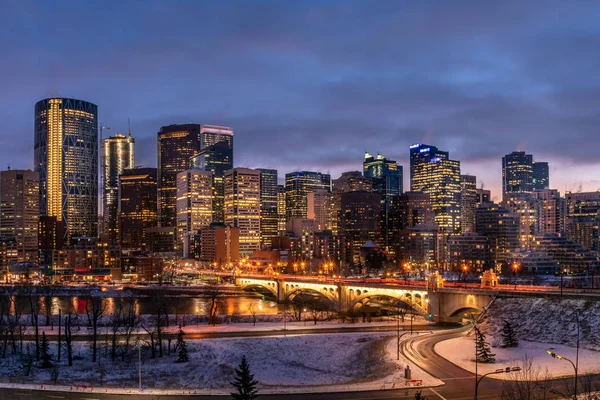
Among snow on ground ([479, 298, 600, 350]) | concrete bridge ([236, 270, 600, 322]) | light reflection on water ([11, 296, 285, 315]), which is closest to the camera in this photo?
snow on ground ([479, 298, 600, 350])

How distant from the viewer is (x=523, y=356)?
67.3 meters

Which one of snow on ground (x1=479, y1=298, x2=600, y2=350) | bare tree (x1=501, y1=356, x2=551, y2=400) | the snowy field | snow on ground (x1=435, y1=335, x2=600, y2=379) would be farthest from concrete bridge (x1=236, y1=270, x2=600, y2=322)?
bare tree (x1=501, y1=356, x2=551, y2=400)

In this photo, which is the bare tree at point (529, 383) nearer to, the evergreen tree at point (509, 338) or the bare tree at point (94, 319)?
the evergreen tree at point (509, 338)

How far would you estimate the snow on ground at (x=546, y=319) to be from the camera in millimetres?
73125

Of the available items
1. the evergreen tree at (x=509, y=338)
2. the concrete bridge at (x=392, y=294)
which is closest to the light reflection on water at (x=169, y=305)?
the concrete bridge at (x=392, y=294)

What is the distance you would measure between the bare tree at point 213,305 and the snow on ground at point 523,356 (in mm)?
44728

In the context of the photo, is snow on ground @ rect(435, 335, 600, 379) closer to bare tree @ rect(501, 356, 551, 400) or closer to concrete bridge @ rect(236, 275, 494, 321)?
bare tree @ rect(501, 356, 551, 400)

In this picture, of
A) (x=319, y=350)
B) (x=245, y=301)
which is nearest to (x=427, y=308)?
(x=319, y=350)

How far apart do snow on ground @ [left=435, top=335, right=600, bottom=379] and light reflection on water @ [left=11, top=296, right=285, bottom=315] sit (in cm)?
6440

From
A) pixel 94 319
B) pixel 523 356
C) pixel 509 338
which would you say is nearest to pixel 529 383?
pixel 523 356

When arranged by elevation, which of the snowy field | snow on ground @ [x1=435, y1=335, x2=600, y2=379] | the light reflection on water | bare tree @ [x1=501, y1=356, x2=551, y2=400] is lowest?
the light reflection on water

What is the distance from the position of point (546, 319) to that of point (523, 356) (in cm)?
1462

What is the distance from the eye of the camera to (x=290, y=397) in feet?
179

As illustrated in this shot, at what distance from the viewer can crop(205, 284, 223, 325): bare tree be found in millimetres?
107325
